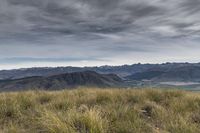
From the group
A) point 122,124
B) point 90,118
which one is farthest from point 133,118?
point 90,118

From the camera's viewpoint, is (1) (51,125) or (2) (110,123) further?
(2) (110,123)

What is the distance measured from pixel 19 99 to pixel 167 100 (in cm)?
640

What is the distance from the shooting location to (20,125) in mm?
8844

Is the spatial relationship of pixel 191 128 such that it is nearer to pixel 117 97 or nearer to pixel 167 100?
pixel 167 100

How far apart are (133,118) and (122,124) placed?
0.82 m

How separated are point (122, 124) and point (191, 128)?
186 centimetres

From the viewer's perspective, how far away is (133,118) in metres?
8.90

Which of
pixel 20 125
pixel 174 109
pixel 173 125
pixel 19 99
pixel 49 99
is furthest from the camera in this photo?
pixel 49 99

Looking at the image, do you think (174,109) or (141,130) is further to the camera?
(174,109)

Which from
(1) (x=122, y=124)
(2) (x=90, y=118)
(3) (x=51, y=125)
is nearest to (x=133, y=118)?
(1) (x=122, y=124)

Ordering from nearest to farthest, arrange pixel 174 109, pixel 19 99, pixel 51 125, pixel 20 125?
pixel 51 125
pixel 20 125
pixel 174 109
pixel 19 99

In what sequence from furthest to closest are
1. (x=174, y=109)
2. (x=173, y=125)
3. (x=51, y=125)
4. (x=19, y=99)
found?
(x=19, y=99) < (x=174, y=109) < (x=173, y=125) < (x=51, y=125)

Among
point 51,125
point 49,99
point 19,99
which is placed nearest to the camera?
point 51,125

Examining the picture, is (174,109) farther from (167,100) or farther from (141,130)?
(141,130)
